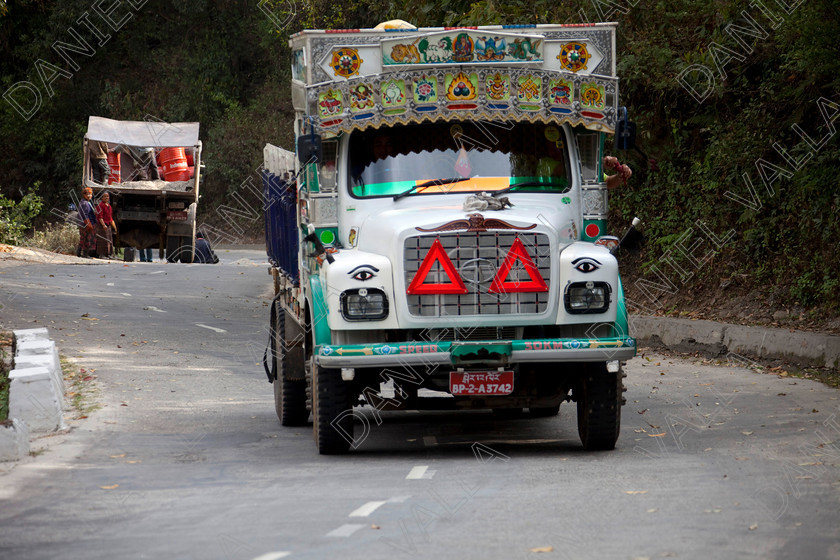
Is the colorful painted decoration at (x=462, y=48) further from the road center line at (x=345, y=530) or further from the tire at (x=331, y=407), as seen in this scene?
the road center line at (x=345, y=530)

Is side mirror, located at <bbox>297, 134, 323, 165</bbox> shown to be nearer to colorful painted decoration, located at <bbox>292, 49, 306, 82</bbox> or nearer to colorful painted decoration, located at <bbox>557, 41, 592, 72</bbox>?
colorful painted decoration, located at <bbox>292, 49, 306, 82</bbox>

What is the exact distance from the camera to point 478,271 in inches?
372

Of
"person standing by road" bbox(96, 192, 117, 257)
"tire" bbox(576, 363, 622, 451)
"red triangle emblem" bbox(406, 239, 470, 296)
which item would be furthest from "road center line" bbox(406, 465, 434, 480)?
"person standing by road" bbox(96, 192, 117, 257)

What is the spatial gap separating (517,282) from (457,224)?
587 mm

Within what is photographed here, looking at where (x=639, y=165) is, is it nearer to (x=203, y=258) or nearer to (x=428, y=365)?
(x=428, y=365)

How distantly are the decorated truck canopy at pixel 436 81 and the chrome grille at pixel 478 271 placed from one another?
124cm

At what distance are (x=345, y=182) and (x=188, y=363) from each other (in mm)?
6544

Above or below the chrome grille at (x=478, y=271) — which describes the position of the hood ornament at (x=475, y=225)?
above

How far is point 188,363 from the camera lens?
16328 mm

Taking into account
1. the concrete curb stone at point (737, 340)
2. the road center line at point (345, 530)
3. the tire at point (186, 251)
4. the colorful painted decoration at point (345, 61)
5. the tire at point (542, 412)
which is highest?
the colorful painted decoration at point (345, 61)

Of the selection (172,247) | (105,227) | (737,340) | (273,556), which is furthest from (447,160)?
(172,247)

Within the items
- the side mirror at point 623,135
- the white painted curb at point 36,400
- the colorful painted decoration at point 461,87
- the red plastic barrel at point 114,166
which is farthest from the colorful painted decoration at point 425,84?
the red plastic barrel at point 114,166

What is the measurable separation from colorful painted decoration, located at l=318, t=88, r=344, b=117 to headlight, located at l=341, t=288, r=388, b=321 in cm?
161

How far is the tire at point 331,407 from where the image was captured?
962 centimetres
